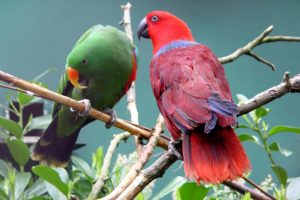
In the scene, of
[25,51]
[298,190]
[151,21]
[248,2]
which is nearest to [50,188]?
[151,21]

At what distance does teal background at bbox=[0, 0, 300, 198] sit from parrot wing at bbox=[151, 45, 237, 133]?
1268 mm

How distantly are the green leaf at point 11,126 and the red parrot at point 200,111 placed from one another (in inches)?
23.5

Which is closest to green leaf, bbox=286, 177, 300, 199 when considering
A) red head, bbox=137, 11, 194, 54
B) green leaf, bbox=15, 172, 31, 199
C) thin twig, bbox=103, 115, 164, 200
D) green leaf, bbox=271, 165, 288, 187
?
green leaf, bbox=271, 165, 288, 187

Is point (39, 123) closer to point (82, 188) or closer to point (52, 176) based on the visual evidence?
Answer: point (82, 188)

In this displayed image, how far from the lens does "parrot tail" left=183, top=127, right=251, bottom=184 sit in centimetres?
88

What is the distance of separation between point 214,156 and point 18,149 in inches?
33.5

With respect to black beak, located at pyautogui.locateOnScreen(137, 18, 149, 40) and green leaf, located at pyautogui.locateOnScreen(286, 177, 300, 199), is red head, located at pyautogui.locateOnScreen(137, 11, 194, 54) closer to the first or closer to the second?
black beak, located at pyautogui.locateOnScreen(137, 18, 149, 40)

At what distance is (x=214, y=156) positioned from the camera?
90cm

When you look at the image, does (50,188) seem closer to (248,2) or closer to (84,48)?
(84,48)

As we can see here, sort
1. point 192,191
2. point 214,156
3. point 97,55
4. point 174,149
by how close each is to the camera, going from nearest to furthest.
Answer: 1. point 214,156
2. point 174,149
3. point 192,191
4. point 97,55

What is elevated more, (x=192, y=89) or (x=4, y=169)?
(x=192, y=89)

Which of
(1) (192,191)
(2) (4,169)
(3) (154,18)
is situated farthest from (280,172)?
(2) (4,169)

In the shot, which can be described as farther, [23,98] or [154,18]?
[23,98]

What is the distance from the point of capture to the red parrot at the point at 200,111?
35.0 inches
